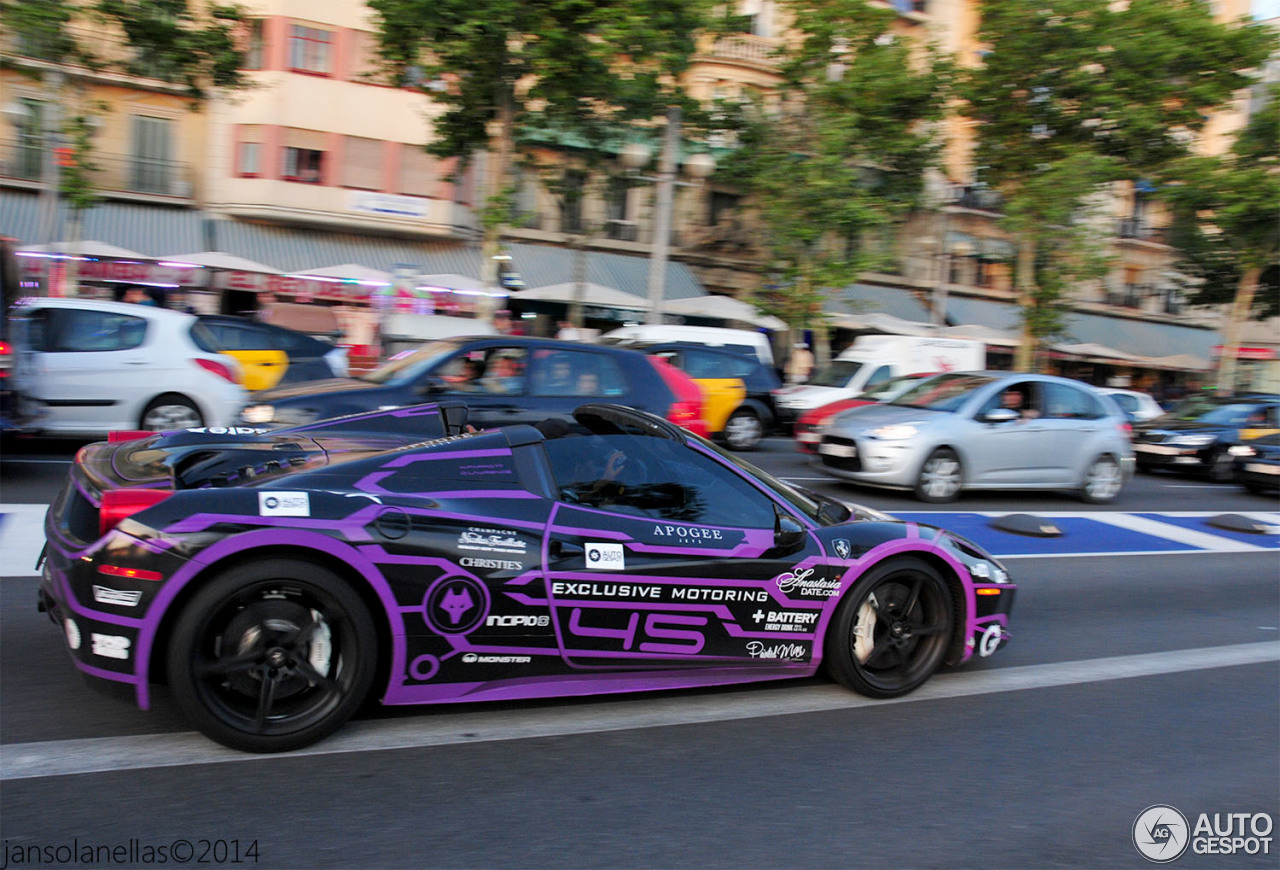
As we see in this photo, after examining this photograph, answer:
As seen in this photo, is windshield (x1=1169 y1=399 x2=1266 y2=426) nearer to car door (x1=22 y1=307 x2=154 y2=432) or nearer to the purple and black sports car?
the purple and black sports car

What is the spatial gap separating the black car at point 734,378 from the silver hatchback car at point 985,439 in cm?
465

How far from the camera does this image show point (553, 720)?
4.28m

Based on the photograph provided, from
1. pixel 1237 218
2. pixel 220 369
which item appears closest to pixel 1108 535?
pixel 220 369

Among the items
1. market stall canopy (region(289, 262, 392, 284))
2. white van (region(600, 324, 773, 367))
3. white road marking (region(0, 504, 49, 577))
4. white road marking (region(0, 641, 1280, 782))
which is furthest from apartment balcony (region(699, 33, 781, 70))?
white road marking (region(0, 641, 1280, 782))

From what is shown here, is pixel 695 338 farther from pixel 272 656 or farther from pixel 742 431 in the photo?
pixel 272 656

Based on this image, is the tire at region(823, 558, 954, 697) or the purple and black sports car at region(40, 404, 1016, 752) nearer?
the purple and black sports car at region(40, 404, 1016, 752)

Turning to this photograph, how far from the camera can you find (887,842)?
343cm

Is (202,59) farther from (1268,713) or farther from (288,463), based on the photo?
(1268,713)

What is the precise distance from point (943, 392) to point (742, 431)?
17.0 feet

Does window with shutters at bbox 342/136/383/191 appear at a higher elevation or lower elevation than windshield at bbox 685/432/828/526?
higher

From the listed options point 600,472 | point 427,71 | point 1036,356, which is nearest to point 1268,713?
point 600,472

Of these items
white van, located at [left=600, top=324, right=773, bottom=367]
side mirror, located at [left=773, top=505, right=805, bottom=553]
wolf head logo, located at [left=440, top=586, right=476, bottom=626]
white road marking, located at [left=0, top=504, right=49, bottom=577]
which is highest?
white van, located at [left=600, top=324, right=773, bottom=367]

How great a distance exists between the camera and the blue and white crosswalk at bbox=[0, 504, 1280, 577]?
8750mm

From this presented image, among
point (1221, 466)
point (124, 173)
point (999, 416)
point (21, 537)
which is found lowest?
point (21, 537)
